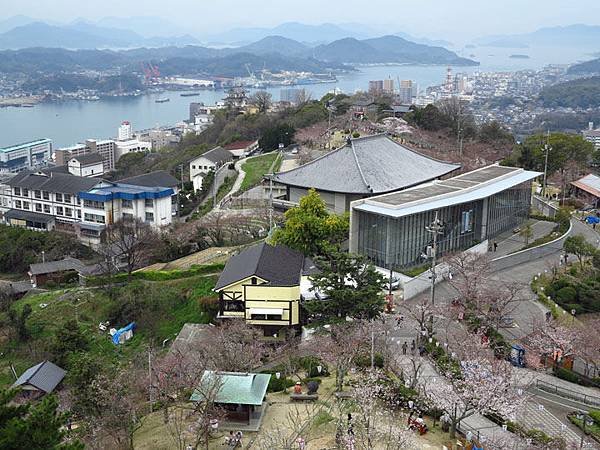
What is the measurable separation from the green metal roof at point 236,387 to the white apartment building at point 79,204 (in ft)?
55.9

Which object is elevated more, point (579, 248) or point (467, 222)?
point (467, 222)

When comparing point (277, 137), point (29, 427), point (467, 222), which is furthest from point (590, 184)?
point (29, 427)

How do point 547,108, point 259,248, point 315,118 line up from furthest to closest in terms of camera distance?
point 547,108, point 315,118, point 259,248

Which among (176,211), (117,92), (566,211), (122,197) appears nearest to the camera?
(566,211)

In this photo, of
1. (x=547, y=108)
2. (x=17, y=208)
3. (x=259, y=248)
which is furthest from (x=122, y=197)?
(x=547, y=108)

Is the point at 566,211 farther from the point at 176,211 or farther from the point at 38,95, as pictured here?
the point at 38,95

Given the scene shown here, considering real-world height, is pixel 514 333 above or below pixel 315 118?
below

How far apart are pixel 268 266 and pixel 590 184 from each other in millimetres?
16802

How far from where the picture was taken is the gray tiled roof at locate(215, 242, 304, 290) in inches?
595

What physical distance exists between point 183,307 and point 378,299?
21.0 ft

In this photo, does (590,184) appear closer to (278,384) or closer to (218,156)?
(218,156)

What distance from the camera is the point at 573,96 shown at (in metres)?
91.1

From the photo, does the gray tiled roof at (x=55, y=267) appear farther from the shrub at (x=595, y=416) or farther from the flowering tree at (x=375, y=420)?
the shrub at (x=595, y=416)

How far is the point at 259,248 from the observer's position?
16.6 m
